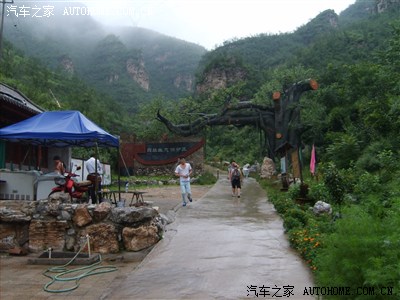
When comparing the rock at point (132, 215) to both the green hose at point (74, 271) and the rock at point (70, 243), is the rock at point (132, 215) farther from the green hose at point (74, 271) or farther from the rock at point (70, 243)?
the green hose at point (74, 271)

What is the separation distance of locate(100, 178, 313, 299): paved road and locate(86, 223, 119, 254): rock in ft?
3.66

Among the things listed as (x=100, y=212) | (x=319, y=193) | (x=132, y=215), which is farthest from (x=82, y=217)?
(x=319, y=193)

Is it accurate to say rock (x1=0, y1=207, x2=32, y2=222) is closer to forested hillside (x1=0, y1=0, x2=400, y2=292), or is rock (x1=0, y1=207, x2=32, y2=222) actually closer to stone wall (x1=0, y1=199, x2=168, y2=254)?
stone wall (x1=0, y1=199, x2=168, y2=254)

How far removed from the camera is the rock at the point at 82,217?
8.95 metres

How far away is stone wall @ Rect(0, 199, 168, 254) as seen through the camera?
28.7 ft

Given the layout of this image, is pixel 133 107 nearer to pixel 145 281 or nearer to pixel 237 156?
pixel 237 156

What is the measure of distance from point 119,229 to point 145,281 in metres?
3.02

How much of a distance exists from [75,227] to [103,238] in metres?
0.72

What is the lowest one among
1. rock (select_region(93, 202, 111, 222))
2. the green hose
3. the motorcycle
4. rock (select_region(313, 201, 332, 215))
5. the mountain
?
the green hose

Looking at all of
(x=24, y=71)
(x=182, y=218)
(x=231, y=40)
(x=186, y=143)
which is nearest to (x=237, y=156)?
(x=186, y=143)

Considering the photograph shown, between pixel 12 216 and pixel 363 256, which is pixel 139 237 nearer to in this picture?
pixel 12 216

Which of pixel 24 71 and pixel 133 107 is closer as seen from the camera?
pixel 24 71

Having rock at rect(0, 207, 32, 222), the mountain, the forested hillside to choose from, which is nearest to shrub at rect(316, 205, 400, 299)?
the forested hillside

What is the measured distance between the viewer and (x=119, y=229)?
8.91m
